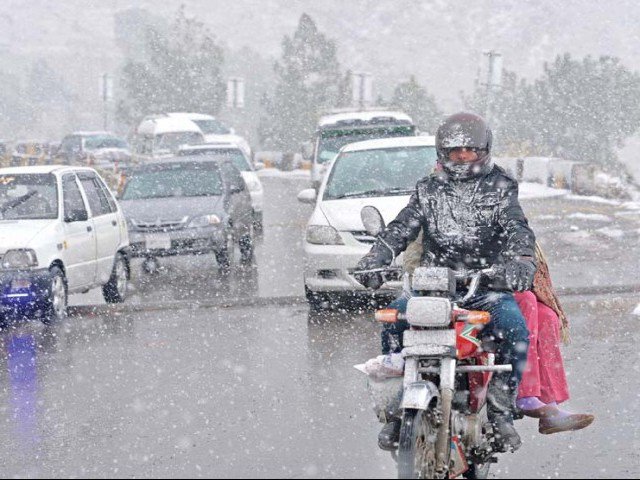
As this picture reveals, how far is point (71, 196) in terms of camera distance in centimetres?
1348

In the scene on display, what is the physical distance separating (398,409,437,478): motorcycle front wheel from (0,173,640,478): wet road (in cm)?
22

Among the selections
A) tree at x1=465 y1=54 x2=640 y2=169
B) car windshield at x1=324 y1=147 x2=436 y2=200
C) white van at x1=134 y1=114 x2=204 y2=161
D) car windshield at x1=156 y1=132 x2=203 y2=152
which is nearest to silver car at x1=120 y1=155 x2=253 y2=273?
car windshield at x1=324 y1=147 x2=436 y2=200

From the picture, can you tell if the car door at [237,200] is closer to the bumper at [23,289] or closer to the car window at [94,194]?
the car window at [94,194]

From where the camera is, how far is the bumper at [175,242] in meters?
16.9

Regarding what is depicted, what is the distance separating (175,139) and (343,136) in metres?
14.1

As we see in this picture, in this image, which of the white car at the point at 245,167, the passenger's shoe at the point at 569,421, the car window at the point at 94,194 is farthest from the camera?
the white car at the point at 245,167

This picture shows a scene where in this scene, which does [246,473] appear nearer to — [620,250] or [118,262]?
[118,262]

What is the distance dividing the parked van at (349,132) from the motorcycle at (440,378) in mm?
18373

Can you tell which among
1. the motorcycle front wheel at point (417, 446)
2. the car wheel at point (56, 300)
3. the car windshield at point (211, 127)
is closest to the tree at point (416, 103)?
the car windshield at point (211, 127)

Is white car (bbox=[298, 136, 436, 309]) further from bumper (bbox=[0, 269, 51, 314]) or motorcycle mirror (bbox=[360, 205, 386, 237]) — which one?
motorcycle mirror (bbox=[360, 205, 386, 237])

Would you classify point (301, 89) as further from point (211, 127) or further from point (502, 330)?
point (502, 330)

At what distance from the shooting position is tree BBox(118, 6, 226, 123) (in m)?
81.0

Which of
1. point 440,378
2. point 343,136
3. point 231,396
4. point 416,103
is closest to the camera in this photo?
point 440,378

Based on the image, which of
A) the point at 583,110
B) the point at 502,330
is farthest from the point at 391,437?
the point at 583,110
